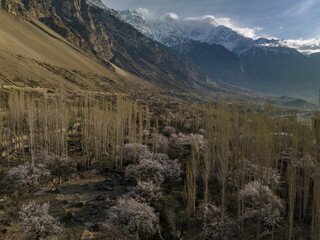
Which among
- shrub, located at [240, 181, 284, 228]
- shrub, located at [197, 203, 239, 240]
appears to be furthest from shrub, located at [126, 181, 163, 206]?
shrub, located at [240, 181, 284, 228]

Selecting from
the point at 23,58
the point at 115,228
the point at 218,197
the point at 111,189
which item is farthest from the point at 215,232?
the point at 23,58

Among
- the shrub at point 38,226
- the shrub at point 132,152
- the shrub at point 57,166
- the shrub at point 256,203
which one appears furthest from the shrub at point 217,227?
the shrub at point 57,166

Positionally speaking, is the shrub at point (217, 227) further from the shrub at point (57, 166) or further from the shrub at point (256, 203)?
the shrub at point (57, 166)

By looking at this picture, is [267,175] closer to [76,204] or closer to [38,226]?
[76,204]

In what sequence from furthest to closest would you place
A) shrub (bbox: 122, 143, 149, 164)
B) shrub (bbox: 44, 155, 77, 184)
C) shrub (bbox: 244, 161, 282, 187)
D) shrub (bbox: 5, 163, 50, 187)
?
shrub (bbox: 122, 143, 149, 164) → shrub (bbox: 44, 155, 77, 184) → shrub (bbox: 5, 163, 50, 187) → shrub (bbox: 244, 161, 282, 187)

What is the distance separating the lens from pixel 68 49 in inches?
5079

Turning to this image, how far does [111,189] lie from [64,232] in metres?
5.40

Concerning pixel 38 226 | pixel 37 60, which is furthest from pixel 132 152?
pixel 37 60

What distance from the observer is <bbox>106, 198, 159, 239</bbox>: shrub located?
33.4 ft

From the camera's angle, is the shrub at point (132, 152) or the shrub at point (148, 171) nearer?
the shrub at point (148, 171)

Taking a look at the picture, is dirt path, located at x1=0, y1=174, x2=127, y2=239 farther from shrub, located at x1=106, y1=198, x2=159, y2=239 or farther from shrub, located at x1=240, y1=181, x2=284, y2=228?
shrub, located at x1=240, y1=181, x2=284, y2=228

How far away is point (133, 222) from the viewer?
1032 cm

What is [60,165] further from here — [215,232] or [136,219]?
[215,232]

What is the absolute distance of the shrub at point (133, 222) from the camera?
10173mm
